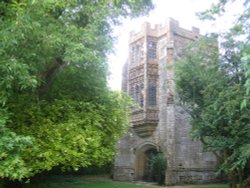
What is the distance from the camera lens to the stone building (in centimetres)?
1844

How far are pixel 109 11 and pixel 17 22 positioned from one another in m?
2.81

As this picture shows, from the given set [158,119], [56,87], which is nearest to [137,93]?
[158,119]

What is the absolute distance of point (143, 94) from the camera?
20266mm

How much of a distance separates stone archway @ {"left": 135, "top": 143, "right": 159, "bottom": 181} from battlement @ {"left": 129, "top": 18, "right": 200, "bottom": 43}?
7.46m

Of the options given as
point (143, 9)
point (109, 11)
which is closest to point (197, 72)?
point (143, 9)

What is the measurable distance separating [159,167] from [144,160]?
2995 mm

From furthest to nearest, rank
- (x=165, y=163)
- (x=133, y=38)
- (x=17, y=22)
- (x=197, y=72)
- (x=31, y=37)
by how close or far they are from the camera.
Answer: (x=133, y=38) → (x=165, y=163) → (x=197, y=72) → (x=31, y=37) → (x=17, y=22)

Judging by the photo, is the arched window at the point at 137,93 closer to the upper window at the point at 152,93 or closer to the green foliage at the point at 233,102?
the upper window at the point at 152,93

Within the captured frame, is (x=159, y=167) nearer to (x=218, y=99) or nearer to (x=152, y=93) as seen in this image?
(x=152, y=93)

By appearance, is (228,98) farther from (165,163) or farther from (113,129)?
(165,163)

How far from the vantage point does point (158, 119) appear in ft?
64.0

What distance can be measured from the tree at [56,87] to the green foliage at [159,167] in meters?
7.70

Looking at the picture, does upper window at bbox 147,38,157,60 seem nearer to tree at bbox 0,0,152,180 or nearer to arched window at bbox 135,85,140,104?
arched window at bbox 135,85,140,104

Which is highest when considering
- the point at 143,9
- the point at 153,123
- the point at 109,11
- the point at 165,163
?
the point at 143,9
